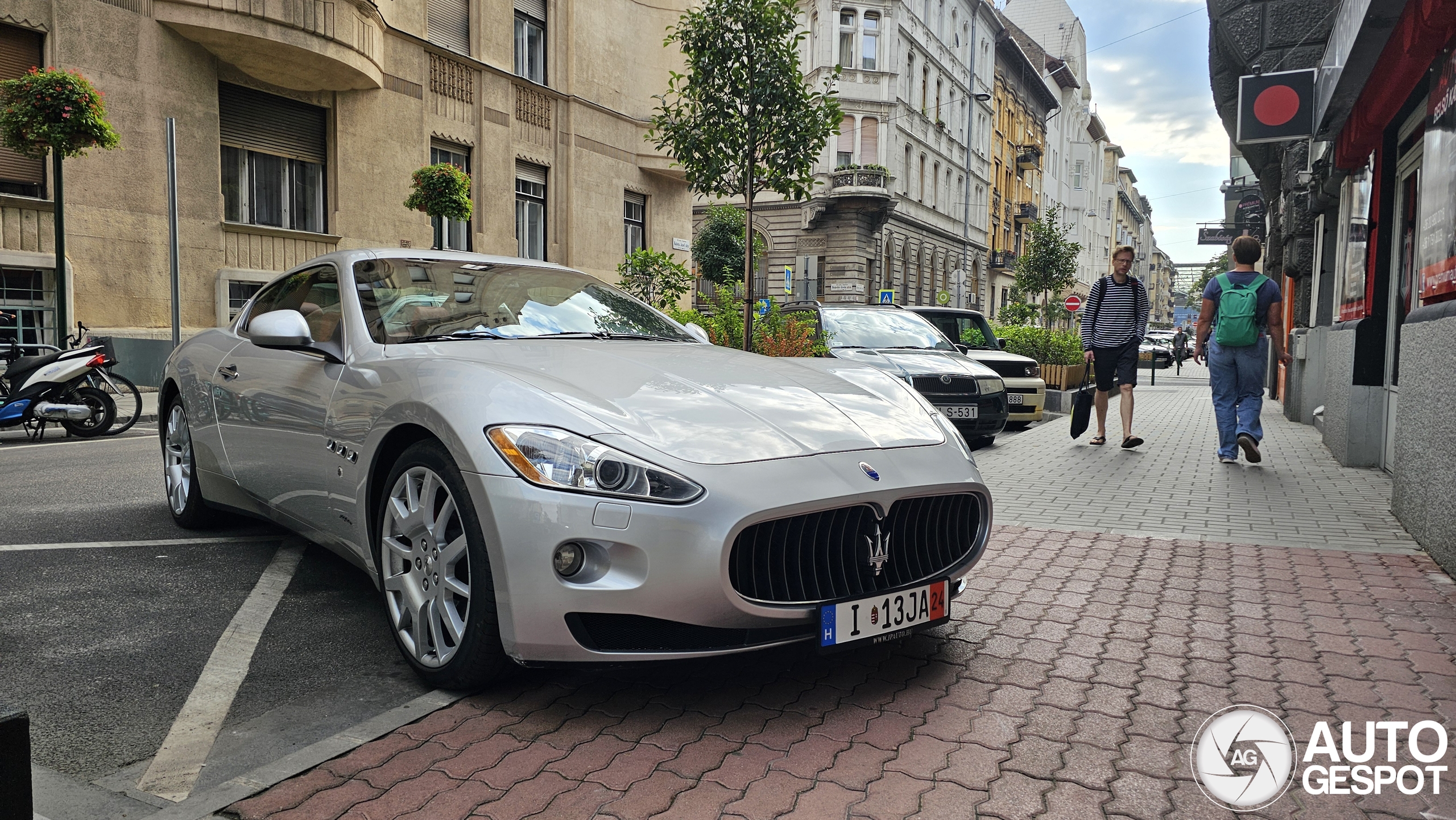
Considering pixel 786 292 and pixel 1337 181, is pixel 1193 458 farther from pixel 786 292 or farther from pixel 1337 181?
pixel 786 292

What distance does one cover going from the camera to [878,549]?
296 centimetres

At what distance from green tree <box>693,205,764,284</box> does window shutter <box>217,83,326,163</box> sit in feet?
84.9

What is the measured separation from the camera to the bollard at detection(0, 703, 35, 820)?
1.89 metres

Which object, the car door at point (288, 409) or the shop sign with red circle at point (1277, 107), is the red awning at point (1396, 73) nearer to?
the shop sign with red circle at point (1277, 107)

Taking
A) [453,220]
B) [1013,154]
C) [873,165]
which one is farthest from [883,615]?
[1013,154]

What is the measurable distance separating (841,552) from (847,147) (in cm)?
4208

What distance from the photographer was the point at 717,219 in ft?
140

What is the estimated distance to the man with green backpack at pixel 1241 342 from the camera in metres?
8.26

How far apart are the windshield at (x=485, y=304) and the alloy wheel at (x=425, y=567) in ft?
2.52

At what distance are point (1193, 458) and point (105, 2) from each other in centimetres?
1500

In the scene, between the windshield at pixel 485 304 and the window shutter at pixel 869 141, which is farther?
the window shutter at pixel 869 141

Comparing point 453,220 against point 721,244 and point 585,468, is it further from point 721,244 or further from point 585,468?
point 721,244

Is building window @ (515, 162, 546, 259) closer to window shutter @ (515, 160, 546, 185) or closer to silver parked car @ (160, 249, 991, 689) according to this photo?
window shutter @ (515, 160, 546, 185)
